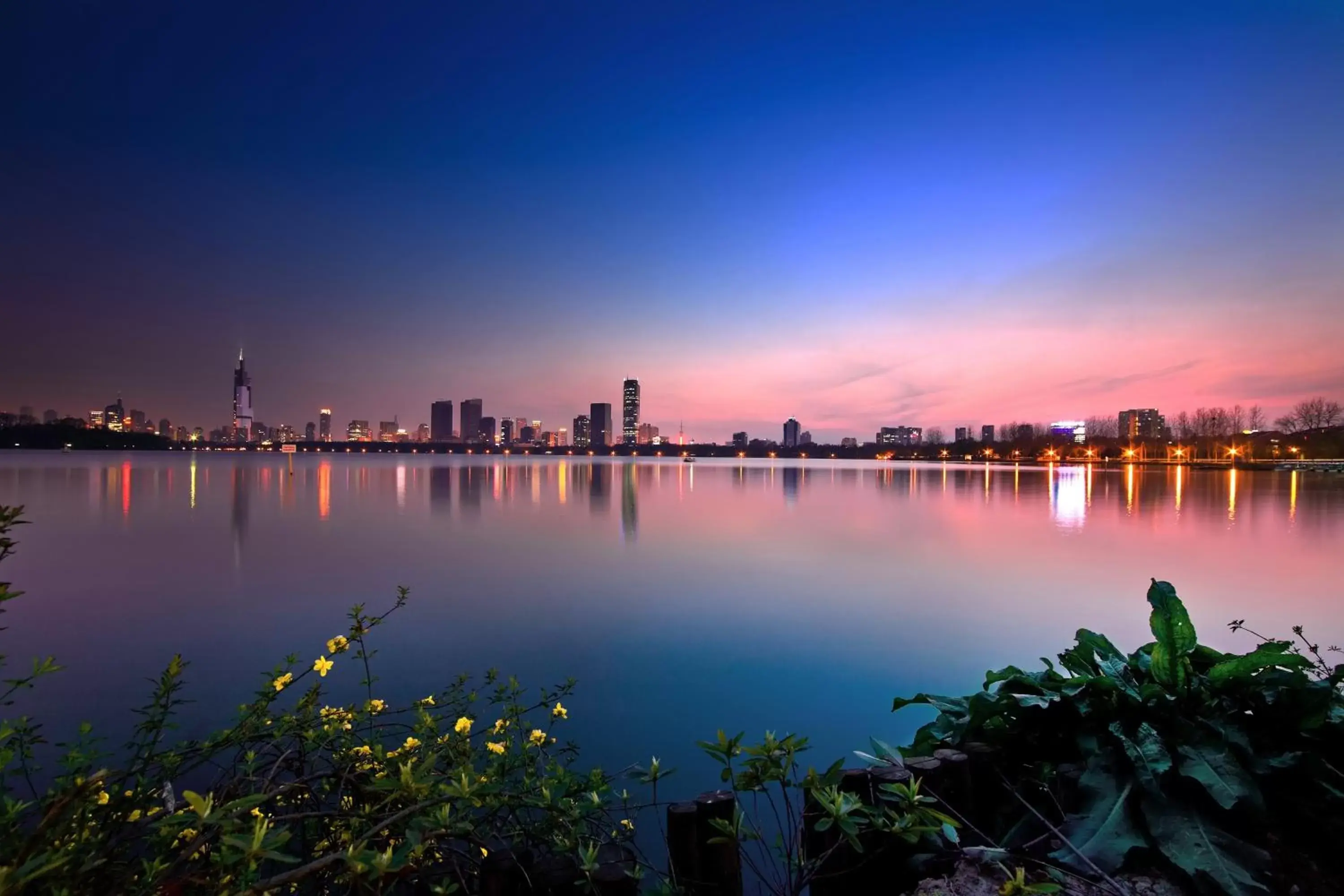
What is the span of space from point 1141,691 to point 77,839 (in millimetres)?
3786

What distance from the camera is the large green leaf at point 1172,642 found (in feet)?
9.65

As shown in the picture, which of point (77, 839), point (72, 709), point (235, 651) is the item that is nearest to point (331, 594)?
point (235, 651)

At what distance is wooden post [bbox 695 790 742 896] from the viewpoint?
228 centimetres

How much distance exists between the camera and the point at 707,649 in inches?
287

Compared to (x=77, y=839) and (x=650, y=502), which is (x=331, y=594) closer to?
(x=77, y=839)

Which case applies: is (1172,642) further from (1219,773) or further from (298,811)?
(298,811)

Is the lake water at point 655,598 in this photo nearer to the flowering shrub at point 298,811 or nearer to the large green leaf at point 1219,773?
the flowering shrub at point 298,811

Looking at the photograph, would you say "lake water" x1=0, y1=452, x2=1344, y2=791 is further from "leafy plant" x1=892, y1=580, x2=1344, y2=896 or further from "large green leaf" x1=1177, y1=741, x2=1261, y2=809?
"large green leaf" x1=1177, y1=741, x2=1261, y2=809

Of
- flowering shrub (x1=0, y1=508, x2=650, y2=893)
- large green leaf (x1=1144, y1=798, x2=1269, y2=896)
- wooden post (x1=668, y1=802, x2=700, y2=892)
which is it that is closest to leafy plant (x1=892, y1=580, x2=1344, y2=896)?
large green leaf (x1=1144, y1=798, x2=1269, y2=896)

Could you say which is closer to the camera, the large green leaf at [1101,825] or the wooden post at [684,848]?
the wooden post at [684,848]

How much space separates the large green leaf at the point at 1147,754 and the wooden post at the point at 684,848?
1856 millimetres

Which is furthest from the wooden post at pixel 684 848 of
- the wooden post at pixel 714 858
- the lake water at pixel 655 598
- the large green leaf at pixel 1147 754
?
the lake water at pixel 655 598

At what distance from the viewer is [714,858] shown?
90.2 inches

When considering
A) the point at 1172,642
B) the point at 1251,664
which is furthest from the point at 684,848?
the point at 1251,664
